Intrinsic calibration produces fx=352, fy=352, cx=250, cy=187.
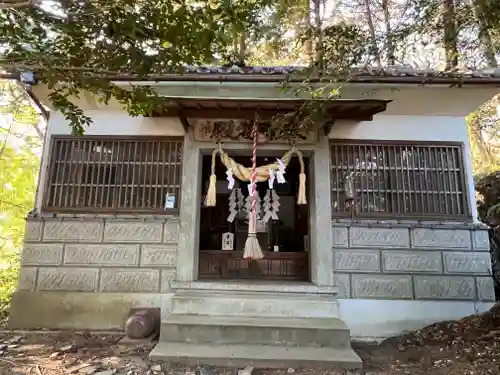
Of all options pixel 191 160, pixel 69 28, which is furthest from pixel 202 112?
pixel 69 28

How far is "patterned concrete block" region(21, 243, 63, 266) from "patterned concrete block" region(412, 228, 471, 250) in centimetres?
624

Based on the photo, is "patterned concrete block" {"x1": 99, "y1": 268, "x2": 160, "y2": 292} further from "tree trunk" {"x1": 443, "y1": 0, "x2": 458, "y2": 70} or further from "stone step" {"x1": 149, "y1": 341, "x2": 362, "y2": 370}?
"tree trunk" {"x1": 443, "y1": 0, "x2": 458, "y2": 70}

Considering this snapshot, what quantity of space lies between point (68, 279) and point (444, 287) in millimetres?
6480

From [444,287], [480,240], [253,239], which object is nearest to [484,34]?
[480,240]

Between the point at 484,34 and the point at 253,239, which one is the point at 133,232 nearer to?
the point at 253,239

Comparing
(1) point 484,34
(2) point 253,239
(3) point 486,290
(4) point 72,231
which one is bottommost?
(3) point 486,290

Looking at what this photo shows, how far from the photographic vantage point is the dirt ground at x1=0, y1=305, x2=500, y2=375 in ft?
14.1

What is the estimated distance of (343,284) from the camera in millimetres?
6043

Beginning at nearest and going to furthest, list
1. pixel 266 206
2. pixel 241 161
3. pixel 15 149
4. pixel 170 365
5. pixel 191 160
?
pixel 170 365 → pixel 191 160 → pixel 266 206 → pixel 241 161 → pixel 15 149

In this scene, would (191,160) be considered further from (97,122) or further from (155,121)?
(97,122)

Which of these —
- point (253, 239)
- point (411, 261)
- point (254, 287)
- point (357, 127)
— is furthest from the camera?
point (357, 127)

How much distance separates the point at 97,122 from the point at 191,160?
77.2 inches

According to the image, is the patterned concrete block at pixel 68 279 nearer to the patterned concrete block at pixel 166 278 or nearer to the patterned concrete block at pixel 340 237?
the patterned concrete block at pixel 166 278

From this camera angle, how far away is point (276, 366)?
176 inches
